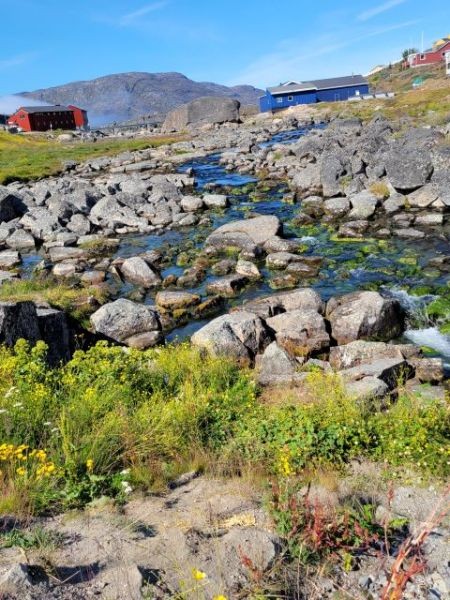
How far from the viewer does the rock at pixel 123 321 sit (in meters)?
14.2

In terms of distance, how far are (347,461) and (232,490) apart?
5.42ft

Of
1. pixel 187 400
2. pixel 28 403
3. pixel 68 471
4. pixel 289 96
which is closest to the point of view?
pixel 68 471

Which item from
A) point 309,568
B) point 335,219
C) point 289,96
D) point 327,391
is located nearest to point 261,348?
point 327,391

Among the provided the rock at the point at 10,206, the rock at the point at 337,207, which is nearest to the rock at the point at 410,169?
the rock at the point at 337,207

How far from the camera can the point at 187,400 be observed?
26.6 ft

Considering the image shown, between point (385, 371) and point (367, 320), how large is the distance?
382 cm

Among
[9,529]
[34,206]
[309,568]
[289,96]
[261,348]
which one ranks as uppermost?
[289,96]

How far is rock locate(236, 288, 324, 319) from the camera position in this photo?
14688mm

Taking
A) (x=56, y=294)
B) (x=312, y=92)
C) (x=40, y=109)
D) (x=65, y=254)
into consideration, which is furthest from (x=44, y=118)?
(x=56, y=294)

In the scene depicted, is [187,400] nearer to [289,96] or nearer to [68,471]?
[68,471]

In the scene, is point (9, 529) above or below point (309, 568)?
above

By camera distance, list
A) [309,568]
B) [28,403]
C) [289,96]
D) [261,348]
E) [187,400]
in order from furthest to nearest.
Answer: [289,96] → [261,348] → [187,400] → [28,403] → [309,568]

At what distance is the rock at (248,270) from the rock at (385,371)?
27.5ft

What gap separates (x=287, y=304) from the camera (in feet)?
49.4
